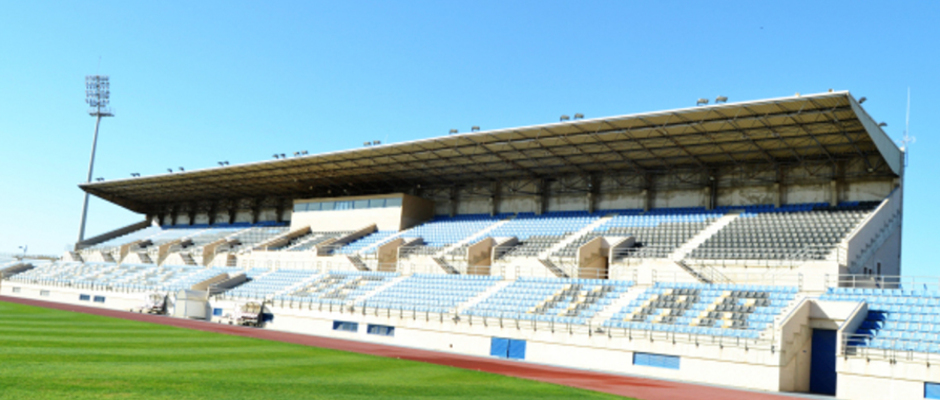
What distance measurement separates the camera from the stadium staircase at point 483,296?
102 feet

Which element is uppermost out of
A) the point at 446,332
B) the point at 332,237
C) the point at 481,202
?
the point at 481,202

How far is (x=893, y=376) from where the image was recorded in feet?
62.5

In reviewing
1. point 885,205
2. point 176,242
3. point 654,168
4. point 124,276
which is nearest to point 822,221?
point 885,205

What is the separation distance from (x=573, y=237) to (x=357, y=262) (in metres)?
13.3

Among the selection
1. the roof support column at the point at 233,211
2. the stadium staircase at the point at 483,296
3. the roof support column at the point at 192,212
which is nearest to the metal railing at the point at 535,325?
the stadium staircase at the point at 483,296

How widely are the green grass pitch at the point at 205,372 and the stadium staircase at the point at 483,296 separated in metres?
8.91

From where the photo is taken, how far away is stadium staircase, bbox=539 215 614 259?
121 ft

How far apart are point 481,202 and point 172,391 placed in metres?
38.7

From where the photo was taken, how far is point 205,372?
15.1 meters

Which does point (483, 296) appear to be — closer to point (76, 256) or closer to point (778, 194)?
point (778, 194)

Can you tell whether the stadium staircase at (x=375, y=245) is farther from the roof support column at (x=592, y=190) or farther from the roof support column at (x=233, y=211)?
the roof support column at (x=233, y=211)

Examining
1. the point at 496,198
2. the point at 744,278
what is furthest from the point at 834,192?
the point at 496,198

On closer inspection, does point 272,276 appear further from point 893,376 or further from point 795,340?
point 893,376

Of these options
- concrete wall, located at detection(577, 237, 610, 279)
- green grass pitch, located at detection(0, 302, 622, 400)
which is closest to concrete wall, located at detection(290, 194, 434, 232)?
concrete wall, located at detection(577, 237, 610, 279)
